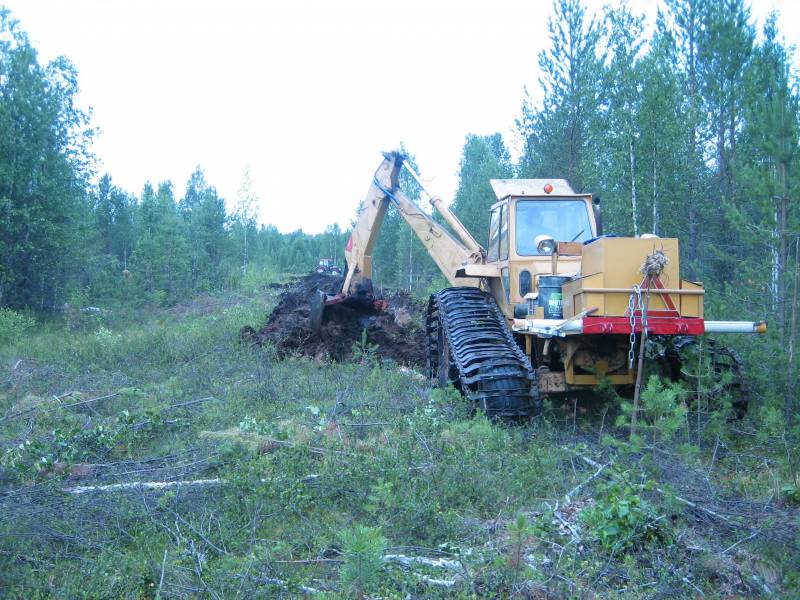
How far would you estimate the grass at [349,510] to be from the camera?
3.78m

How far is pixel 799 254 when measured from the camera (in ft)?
26.3

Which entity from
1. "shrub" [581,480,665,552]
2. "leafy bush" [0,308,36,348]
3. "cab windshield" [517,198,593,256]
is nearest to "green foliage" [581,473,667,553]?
"shrub" [581,480,665,552]

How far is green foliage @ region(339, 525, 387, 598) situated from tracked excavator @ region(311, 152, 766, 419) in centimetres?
299

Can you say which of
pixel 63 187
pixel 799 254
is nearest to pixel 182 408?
pixel 799 254

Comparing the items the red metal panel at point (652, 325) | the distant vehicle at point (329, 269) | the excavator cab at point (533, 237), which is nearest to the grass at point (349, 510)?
the red metal panel at point (652, 325)

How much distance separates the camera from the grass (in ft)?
12.4

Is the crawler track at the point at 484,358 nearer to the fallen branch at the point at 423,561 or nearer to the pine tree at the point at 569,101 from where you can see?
the fallen branch at the point at 423,561

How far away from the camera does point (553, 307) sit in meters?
7.32

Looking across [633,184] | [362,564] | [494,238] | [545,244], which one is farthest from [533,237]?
[633,184]

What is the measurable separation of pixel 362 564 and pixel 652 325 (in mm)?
3909

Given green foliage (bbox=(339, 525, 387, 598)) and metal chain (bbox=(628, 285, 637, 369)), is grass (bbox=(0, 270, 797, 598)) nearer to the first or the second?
green foliage (bbox=(339, 525, 387, 598))

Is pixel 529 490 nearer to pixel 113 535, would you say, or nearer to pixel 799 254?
pixel 113 535

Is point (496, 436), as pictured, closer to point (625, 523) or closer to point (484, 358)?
point (484, 358)

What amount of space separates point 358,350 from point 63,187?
12.8 metres
